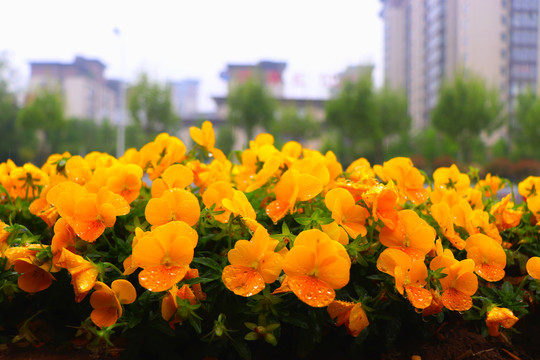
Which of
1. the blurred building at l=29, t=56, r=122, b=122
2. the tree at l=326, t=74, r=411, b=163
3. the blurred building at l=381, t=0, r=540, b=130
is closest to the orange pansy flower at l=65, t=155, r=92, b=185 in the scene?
the tree at l=326, t=74, r=411, b=163

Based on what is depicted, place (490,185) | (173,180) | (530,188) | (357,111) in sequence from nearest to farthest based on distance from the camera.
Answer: (173,180) < (530,188) < (490,185) < (357,111)

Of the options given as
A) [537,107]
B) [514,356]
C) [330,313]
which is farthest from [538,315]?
[537,107]

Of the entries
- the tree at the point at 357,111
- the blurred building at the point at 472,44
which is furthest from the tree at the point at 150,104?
the blurred building at the point at 472,44

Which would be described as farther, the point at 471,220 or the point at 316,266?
Result: the point at 471,220

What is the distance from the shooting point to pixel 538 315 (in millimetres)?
867

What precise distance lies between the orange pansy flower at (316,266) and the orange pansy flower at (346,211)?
104 mm

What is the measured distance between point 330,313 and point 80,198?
43 centimetres

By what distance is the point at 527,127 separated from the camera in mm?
17125

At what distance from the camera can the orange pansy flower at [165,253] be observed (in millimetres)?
584

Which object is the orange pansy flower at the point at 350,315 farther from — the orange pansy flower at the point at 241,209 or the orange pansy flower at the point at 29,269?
the orange pansy flower at the point at 29,269

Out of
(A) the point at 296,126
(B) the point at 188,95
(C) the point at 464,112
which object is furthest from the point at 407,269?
(B) the point at 188,95

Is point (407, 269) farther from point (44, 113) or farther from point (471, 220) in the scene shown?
point (44, 113)

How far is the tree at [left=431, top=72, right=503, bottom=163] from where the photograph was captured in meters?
14.3

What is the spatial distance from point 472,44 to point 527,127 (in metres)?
17.1
